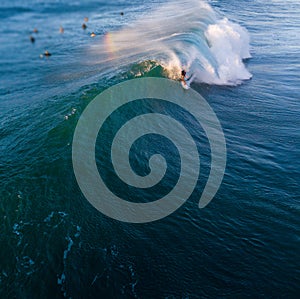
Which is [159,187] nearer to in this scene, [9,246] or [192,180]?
[192,180]

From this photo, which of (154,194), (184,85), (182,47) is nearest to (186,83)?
(184,85)

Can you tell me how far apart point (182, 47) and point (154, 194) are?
17422mm

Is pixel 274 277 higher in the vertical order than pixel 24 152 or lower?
lower

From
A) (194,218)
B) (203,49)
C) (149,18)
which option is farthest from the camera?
(149,18)

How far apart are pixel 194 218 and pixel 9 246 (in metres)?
6.51

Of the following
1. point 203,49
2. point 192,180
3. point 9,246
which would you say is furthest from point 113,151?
point 203,49

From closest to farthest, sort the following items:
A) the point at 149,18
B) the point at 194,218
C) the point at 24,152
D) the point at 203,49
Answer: the point at 194,218, the point at 24,152, the point at 203,49, the point at 149,18

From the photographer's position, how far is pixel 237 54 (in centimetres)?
2838

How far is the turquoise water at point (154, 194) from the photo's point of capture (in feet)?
30.6


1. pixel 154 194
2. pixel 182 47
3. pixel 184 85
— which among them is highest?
pixel 182 47

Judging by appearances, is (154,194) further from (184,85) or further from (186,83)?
(186,83)

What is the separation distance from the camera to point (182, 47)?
85.3ft

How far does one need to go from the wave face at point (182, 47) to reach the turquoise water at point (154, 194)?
8.1 inches

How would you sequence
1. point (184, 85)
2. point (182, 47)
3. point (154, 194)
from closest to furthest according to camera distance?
point (154, 194) → point (184, 85) → point (182, 47)
